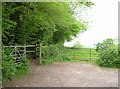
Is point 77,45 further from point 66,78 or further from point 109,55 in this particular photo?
point 66,78

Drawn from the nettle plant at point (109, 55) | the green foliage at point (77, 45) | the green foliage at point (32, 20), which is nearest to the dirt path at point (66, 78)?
the nettle plant at point (109, 55)

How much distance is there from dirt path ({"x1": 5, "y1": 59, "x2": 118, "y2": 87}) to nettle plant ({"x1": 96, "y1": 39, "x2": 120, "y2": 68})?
3.34 ft

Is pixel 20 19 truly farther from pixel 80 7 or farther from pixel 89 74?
pixel 80 7

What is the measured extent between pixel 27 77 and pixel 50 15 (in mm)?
3874

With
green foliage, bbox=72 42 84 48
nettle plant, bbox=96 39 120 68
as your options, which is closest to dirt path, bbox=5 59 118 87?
nettle plant, bbox=96 39 120 68

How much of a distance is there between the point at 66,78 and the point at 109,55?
161 inches

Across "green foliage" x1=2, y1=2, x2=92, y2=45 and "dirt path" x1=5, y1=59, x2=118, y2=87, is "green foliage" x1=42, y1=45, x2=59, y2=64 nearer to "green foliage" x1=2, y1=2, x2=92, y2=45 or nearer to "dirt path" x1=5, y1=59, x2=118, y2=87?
"green foliage" x1=2, y1=2, x2=92, y2=45

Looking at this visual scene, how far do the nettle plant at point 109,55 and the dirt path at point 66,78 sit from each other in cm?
102

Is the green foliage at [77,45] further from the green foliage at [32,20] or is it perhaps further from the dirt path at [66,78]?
the dirt path at [66,78]

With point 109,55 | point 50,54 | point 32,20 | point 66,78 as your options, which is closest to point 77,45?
point 50,54

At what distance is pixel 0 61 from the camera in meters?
6.52

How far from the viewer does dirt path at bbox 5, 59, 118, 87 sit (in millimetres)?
7531

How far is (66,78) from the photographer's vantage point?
8.47m

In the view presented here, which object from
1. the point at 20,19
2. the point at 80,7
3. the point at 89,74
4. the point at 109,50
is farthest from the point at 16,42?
the point at 80,7
